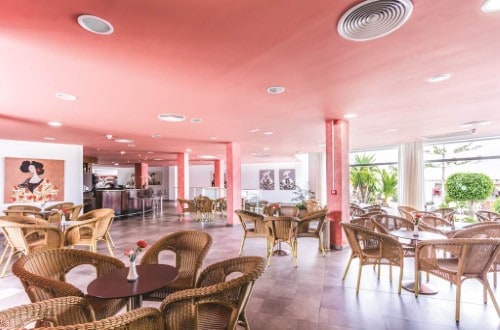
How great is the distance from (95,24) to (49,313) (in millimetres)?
1875

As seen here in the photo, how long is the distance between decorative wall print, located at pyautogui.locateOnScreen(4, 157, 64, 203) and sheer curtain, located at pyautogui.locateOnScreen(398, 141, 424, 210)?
36.1 feet

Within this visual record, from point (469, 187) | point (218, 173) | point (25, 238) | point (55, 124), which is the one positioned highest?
point (55, 124)

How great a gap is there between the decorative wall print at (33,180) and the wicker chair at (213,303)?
814 cm

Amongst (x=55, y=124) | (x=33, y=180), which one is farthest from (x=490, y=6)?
(x=33, y=180)

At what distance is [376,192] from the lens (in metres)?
9.72

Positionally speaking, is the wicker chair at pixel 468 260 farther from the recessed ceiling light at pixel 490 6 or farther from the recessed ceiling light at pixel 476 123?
the recessed ceiling light at pixel 476 123

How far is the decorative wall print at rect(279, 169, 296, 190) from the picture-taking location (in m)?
16.8

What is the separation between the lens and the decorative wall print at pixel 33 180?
7.32m

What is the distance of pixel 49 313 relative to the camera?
1.49 meters

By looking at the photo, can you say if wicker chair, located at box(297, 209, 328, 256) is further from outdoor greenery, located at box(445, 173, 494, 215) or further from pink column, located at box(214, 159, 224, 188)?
pink column, located at box(214, 159, 224, 188)

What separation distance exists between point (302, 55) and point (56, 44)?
206cm

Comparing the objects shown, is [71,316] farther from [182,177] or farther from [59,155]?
[182,177]

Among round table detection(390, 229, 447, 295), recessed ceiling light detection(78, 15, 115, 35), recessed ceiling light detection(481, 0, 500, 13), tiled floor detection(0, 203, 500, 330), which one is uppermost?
recessed ceiling light detection(481, 0, 500, 13)

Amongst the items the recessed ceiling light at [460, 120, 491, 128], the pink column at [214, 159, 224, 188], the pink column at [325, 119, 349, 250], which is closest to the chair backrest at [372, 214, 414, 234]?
the pink column at [325, 119, 349, 250]
